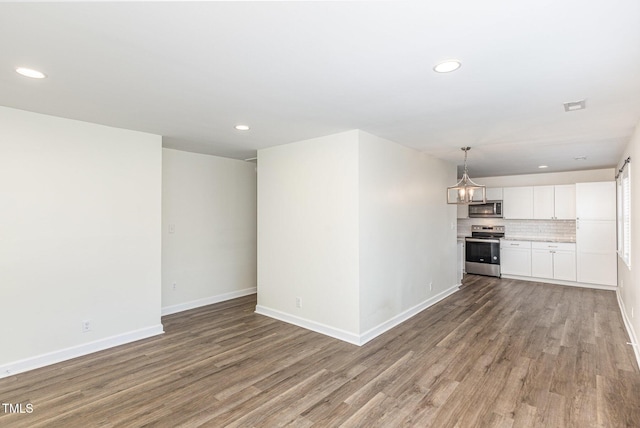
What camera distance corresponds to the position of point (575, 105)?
288 centimetres

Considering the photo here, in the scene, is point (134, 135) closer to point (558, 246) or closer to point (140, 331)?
point (140, 331)

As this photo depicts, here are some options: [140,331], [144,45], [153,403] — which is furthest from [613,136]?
[140,331]

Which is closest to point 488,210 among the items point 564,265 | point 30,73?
point 564,265

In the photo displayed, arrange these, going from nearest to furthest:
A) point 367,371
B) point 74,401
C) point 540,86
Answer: point 540,86 → point 74,401 → point 367,371

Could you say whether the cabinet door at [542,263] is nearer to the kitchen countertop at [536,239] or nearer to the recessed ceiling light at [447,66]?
the kitchen countertop at [536,239]

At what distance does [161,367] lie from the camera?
127 inches

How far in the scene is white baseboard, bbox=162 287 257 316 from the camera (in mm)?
4969

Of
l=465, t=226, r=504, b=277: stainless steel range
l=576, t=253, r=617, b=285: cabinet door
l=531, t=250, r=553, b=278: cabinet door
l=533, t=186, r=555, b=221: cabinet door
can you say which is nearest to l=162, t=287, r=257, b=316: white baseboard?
l=465, t=226, r=504, b=277: stainless steel range

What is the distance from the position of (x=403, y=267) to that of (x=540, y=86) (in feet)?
9.21

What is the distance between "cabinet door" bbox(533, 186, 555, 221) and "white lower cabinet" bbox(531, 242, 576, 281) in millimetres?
612

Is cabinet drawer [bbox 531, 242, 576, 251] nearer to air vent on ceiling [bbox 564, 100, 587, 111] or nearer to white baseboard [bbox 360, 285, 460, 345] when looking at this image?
white baseboard [bbox 360, 285, 460, 345]

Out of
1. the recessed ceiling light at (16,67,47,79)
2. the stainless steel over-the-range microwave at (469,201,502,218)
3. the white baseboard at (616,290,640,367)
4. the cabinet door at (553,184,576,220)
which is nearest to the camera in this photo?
the recessed ceiling light at (16,67,47,79)

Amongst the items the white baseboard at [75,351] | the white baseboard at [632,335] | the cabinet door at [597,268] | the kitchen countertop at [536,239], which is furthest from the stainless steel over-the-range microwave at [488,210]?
the white baseboard at [75,351]

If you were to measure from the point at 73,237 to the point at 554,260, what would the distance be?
26.9 ft
